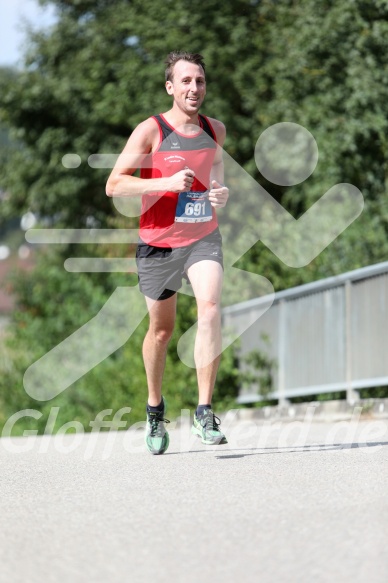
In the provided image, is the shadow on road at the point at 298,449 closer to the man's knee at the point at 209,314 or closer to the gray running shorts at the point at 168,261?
the man's knee at the point at 209,314

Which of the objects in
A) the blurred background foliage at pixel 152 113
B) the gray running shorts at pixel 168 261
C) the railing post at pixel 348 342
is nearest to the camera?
the gray running shorts at pixel 168 261

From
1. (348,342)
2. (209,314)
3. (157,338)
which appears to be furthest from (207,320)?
(348,342)

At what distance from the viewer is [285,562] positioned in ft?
12.8

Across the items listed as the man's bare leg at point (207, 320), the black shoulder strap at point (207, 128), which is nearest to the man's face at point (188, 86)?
the black shoulder strap at point (207, 128)

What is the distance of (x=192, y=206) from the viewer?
7.16 meters

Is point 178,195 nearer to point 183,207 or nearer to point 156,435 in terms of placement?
point 183,207

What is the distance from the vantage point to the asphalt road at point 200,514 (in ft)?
12.7

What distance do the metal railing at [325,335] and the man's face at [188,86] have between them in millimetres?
4250

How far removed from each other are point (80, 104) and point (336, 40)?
40.0 ft

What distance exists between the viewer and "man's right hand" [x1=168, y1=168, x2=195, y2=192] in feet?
22.2

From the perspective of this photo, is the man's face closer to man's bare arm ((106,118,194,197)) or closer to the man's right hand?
man's bare arm ((106,118,194,197))

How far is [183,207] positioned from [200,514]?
2.56 meters

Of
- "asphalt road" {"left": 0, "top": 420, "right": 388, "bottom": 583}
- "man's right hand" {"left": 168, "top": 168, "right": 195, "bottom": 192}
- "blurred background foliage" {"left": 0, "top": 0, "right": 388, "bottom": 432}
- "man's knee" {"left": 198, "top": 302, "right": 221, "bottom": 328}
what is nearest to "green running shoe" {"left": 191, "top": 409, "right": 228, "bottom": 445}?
"asphalt road" {"left": 0, "top": 420, "right": 388, "bottom": 583}

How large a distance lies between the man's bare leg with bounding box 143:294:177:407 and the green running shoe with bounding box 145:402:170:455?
10cm
